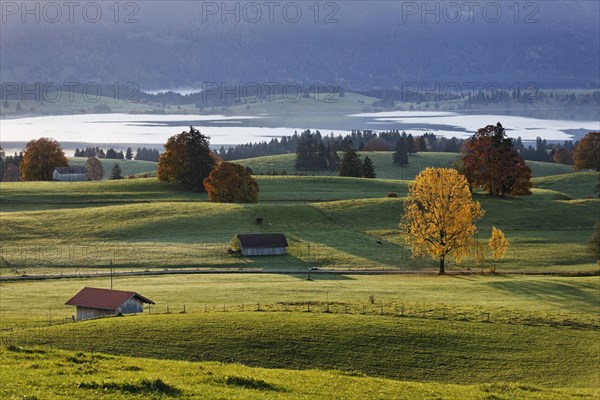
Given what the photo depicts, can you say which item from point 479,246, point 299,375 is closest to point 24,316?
point 299,375

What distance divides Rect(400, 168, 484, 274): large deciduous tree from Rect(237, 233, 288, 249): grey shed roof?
16.0 m

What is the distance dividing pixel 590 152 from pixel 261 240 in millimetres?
118640

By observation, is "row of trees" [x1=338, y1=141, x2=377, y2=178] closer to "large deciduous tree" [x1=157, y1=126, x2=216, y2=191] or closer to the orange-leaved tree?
"large deciduous tree" [x1=157, y1=126, x2=216, y2=191]

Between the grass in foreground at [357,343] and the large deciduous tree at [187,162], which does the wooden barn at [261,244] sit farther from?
the large deciduous tree at [187,162]

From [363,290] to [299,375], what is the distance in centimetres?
3322

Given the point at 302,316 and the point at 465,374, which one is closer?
the point at 465,374

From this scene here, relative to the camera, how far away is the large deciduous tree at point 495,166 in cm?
12938

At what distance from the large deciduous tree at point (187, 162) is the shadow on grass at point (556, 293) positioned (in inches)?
2989

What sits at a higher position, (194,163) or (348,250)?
(194,163)

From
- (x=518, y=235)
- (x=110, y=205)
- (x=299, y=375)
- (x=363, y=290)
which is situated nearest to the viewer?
(x=299, y=375)

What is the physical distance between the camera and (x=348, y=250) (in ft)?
320

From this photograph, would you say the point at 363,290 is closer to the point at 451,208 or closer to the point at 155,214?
the point at 451,208

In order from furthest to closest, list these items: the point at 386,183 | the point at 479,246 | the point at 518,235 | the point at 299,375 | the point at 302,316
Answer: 1. the point at 386,183
2. the point at 518,235
3. the point at 479,246
4. the point at 302,316
5. the point at 299,375

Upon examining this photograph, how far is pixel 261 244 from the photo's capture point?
9594cm
